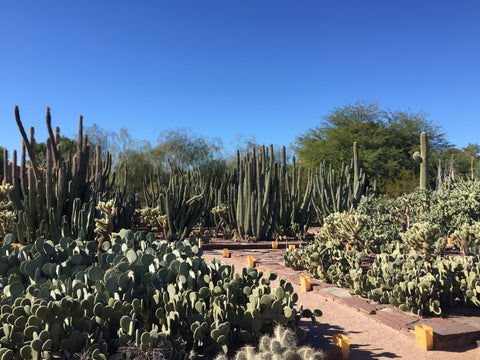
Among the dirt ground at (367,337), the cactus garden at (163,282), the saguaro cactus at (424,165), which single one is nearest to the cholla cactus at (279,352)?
the cactus garden at (163,282)

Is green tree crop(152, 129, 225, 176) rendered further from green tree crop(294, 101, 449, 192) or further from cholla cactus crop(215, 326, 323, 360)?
cholla cactus crop(215, 326, 323, 360)

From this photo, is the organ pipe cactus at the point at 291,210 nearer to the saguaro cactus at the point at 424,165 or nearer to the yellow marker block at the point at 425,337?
the saguaro cactus at the point at 424,165

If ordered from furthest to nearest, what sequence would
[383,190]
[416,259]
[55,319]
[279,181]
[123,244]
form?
1. [383,190]
2. [279,181]
3. [416,259]
4. [123,244]
5. [55,319]

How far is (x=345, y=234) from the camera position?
6867 millimetres

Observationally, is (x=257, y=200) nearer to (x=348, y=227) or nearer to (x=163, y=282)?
(x=348, y=227)

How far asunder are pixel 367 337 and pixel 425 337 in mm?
484

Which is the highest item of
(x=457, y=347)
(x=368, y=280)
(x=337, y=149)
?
(x=337, y=149)

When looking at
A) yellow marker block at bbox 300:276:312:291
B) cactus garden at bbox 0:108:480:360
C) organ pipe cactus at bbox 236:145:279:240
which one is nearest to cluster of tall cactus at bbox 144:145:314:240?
organ pipe cactus at bbox 236:145:279:240

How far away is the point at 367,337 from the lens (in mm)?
3559

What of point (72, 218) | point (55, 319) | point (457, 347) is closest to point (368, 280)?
point (457, 347)

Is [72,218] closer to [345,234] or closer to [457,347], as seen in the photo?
[345,234]

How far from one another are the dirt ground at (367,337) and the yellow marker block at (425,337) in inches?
1.6

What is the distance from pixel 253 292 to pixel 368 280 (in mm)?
2033

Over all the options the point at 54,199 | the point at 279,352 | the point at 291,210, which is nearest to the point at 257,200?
the point at 291,210
